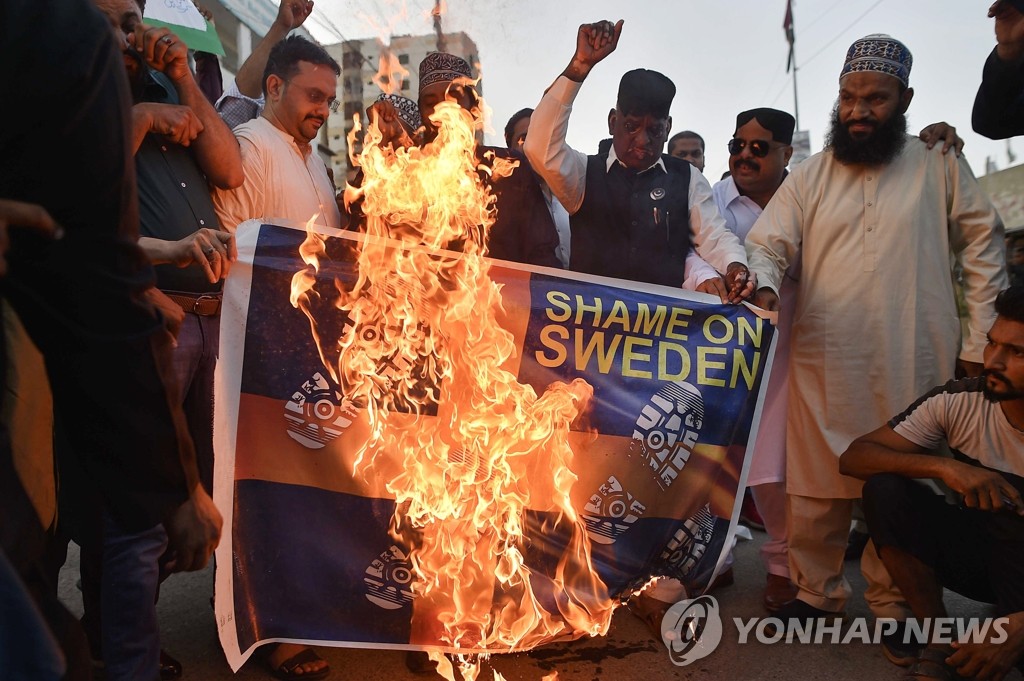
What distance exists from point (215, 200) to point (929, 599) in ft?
11.8

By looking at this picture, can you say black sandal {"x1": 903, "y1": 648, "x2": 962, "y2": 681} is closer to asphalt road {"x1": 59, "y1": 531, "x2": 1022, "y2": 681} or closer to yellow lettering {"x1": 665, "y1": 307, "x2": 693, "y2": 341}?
asphalt road {"x1": 59, "y1": 531, "x2": 1022, "y2": 681}

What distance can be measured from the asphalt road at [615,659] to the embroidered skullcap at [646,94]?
8.79 feet

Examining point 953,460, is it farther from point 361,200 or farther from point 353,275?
point 361,200

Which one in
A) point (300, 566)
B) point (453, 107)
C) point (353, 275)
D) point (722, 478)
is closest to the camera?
point (300, 566)

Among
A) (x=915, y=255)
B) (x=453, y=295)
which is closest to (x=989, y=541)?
(x=915, y=255)

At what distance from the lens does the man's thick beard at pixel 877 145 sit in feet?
13.3

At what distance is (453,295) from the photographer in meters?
3.42

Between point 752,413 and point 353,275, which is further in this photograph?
point 752,413

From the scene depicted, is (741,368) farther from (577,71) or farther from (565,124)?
(577,71)

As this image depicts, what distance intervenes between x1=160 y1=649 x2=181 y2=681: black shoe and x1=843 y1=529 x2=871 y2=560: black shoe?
3.77 meters

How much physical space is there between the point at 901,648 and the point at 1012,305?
154cm

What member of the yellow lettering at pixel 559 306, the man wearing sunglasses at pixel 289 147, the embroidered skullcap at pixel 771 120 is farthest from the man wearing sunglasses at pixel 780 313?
the man wearing sunglasses at pixel 289 147

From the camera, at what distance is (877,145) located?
404 centimetres

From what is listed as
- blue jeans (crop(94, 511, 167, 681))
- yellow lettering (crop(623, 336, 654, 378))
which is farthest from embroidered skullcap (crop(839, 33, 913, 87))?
blue jeans (crop(94, 511, 167, 681))
